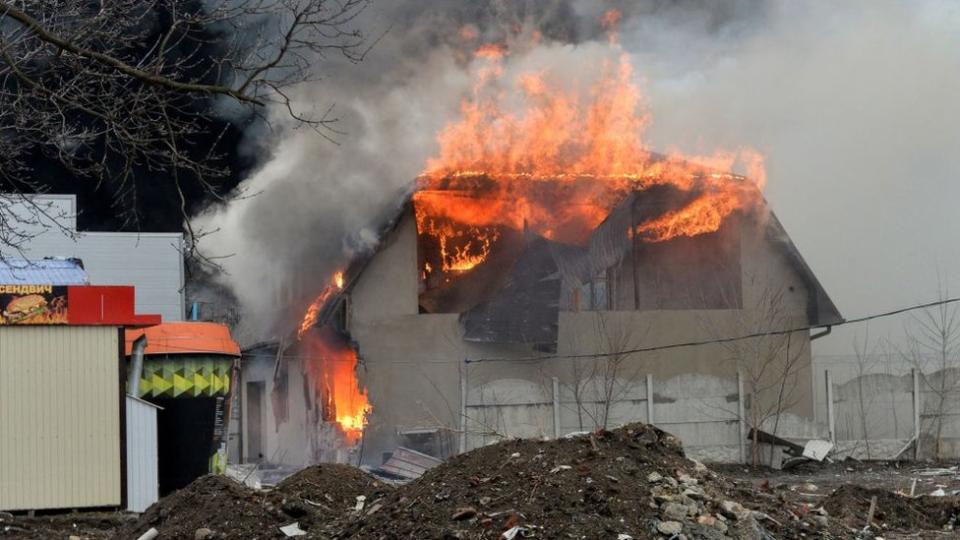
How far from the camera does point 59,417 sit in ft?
42.6

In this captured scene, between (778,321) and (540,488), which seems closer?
(540,488)

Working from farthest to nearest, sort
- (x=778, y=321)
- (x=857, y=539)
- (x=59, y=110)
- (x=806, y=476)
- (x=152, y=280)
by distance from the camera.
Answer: (x=778, y=321)
(x=152, y=280)
(x=806, y=476)
(x=857, y=539)
(x=59, y=110)

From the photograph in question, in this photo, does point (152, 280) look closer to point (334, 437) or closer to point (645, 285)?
point (334, 437)

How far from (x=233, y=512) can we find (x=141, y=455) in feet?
13.8

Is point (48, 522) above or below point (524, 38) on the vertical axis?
below

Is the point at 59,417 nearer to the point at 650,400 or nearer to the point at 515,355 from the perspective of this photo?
the point at 515,355

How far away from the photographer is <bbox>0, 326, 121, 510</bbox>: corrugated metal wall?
1277cm

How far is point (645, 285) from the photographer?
23.2m

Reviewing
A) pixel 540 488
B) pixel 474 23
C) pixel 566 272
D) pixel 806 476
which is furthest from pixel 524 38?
pixel 540 488

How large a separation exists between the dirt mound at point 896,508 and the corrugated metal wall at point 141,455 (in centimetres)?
770

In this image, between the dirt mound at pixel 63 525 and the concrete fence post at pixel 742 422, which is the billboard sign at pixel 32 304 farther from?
the concrete fence post at pixel 742 422

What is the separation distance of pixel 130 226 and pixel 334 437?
6213 millimetres

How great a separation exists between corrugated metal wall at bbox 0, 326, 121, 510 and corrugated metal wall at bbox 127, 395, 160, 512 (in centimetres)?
20

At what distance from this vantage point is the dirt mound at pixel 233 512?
30.9ft
